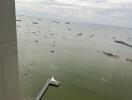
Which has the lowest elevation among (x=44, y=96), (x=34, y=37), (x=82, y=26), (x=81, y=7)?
(x=44, y=96)

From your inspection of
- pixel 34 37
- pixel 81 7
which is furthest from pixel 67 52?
pixel 81 7

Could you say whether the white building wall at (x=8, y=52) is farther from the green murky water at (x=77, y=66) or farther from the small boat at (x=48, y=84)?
the small boat at (x=48, y=84)

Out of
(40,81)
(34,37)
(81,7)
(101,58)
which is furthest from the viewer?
(34,37)

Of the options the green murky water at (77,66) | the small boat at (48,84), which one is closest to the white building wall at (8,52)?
the green murky water at (77,66)

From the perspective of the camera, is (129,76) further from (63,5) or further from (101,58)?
(63,5)

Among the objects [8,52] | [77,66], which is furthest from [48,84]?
[8,52]

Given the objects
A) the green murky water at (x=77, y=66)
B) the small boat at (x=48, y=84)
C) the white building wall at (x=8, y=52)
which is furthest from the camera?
the green murky water at (x=77, y=66)

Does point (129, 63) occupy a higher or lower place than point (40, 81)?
higher

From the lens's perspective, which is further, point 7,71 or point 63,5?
point 63,5

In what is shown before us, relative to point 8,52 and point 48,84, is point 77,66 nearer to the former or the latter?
point 48,84
